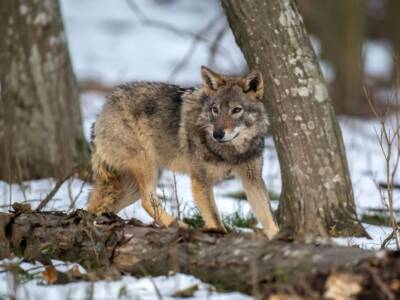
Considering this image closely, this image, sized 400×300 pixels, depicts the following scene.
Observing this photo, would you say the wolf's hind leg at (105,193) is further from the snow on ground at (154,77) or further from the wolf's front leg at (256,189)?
the wolf's front leg at (256,189)

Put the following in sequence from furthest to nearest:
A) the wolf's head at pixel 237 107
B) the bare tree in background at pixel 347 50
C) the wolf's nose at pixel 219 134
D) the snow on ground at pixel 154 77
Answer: the bare tree in background at pixel 347 50 → the wolf's head at pixel 237 107 → the wolf's nose at pixel 219 134 → the snow on ground at pixel 154 77

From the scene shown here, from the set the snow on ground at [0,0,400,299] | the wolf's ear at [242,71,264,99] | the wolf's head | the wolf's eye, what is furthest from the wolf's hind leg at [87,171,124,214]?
the wolf's ear at [242,71,264,99]

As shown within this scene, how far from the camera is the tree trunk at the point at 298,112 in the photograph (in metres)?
6.87

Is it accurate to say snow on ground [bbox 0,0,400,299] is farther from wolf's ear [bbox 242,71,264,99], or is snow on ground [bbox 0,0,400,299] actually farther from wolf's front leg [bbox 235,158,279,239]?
wolf's ear [bbox 242,71,264,99]

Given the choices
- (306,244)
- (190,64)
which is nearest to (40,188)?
(306,244)

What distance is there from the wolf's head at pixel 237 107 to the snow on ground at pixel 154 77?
81 cm

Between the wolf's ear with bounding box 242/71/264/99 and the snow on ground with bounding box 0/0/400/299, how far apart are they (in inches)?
46.8

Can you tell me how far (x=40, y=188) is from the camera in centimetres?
873

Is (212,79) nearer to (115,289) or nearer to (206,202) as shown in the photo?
(206,202)

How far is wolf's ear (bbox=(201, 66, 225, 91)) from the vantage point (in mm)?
7246

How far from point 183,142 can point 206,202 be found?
2.39 feet

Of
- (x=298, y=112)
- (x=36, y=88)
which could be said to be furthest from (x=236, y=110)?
(x=36, y=88)

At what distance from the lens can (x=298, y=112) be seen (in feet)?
22.6

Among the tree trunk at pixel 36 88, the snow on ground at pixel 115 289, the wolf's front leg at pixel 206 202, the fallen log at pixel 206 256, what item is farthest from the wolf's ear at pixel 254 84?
the tree trunk at pixel 36 88
